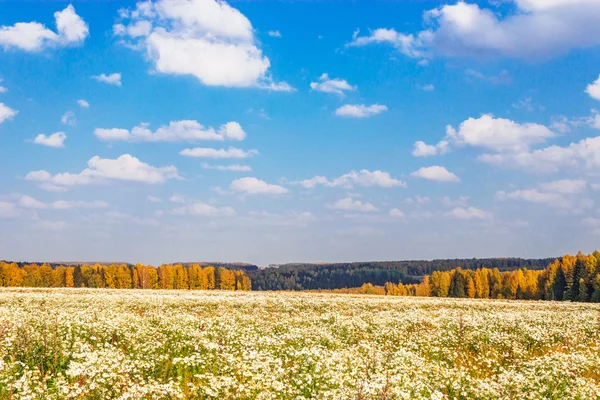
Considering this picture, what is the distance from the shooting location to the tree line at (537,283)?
10225 centimetres

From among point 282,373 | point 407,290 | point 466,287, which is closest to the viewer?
point 282,373

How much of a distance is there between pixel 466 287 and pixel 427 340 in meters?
135

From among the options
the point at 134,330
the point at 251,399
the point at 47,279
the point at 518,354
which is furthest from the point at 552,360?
the point at 47,279

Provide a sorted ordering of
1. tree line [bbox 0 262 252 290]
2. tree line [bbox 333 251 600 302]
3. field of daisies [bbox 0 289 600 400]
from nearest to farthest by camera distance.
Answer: field of daisies [bbox 0 289 600 400] → tree line [bbox 333 251 600 302] → tree line [bbox 0 262 252 290]

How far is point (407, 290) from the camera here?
196 metres

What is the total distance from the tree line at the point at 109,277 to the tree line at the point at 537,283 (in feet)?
244

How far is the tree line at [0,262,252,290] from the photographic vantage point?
14125cm

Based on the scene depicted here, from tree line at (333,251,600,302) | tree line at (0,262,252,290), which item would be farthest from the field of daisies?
tree line at (0,262,252,290)

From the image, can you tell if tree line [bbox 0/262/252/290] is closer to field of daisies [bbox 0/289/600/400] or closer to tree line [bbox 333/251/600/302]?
tree line [bbox 333/251/600/302]

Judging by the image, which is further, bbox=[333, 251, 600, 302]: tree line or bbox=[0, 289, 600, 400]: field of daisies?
bbox=[333, 251, 600, 302]: tree line

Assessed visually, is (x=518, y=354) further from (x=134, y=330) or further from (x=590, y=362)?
(x=134, y=330)

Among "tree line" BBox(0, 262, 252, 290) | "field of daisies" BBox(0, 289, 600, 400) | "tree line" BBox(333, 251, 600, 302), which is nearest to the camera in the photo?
"field of daisies" BBox(0, 289, 600, 400)

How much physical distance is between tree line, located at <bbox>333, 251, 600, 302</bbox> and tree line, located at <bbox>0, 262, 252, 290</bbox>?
74.4 metres

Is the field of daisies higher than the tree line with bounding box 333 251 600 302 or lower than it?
higher
